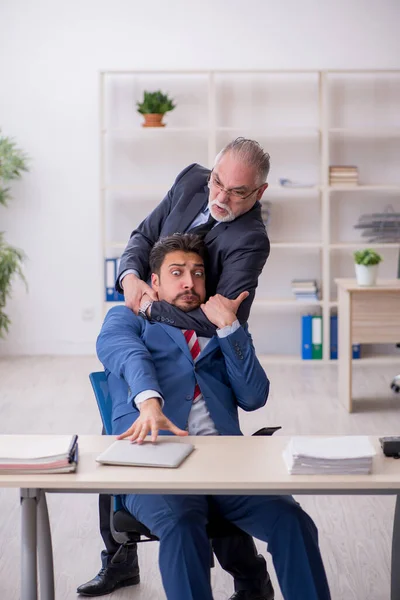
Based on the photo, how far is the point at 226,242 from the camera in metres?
2.77

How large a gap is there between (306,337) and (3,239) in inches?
103

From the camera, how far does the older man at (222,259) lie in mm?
2568

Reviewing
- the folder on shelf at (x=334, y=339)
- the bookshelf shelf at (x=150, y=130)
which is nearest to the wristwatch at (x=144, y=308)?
the bookshelf shelf at (x=150, y=130)

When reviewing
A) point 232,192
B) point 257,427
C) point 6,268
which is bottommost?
point 257,427

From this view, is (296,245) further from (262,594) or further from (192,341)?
(262,594)

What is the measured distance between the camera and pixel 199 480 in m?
1.90

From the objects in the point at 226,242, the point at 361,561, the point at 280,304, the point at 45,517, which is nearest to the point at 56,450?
the point at 45,517

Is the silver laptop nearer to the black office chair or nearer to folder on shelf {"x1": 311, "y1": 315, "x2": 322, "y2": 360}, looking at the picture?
the black office chair

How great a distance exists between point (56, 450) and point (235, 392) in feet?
2.24

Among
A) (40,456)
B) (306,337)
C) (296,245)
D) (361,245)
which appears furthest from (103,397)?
(361,245)

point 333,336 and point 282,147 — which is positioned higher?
point 282,147

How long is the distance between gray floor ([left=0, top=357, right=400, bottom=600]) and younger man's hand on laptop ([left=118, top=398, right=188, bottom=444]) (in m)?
0.82

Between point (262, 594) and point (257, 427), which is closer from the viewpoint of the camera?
point (262, 594)

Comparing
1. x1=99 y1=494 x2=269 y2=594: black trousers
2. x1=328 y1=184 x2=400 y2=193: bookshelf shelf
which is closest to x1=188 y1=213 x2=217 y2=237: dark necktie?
x1=99 y1=494 x2=269 y2=594: black trousers
